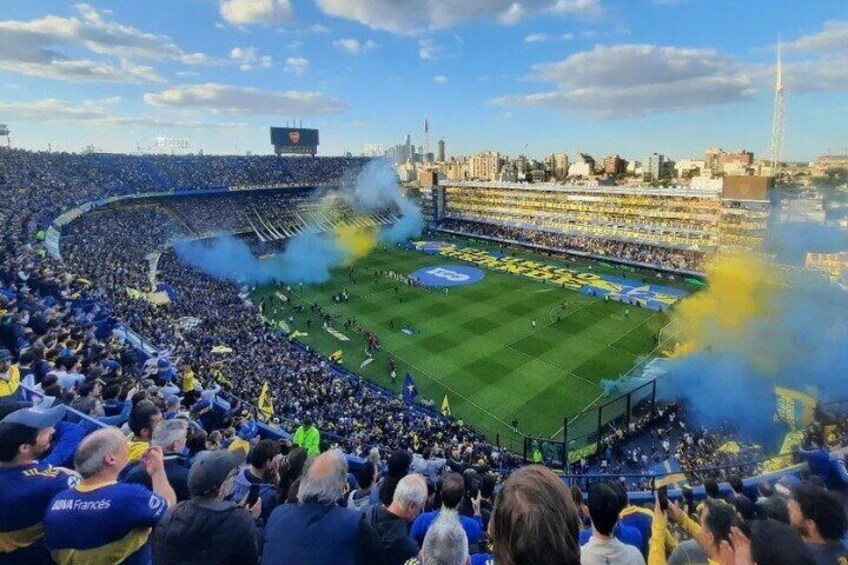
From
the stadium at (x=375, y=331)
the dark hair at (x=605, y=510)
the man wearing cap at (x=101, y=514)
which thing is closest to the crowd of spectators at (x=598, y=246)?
the stadium at (x=375, y=331)

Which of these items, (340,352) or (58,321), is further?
(340,352)

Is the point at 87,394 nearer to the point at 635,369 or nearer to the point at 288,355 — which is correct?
the point at 288,355

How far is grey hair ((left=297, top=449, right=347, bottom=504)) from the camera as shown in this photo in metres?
3.28

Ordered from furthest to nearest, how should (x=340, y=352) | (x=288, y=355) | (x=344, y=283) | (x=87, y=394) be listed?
(x=344, y=283) < (x=340, y=352) < (x=288, y=355) < (x=87, y=394)

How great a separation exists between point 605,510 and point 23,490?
4.23 metres

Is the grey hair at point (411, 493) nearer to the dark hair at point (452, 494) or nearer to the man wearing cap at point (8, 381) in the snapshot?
the dark hair at point (452, 494)

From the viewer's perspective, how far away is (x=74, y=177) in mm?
49188

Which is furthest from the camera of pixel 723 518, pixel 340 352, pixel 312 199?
pixel 312 199

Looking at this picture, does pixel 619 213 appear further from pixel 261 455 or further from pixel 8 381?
pixel 8 381

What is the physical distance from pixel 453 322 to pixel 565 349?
917cm

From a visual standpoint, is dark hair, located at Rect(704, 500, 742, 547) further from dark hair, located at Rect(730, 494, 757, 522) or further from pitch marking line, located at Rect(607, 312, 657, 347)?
pitch marking line, located at Rect(607, 312, 657, 347)

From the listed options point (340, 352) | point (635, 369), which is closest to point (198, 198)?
point (340, 352)

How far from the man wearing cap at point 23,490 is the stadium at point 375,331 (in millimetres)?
34

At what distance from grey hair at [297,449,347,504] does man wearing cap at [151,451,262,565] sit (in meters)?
0.39
